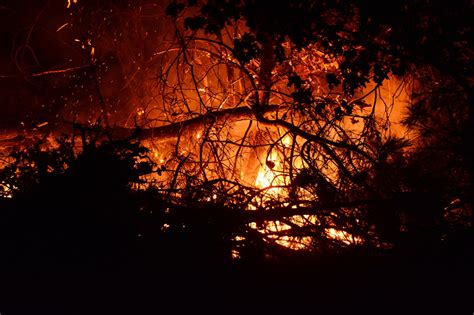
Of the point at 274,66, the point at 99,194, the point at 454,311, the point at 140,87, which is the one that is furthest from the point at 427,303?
the point at 140,87

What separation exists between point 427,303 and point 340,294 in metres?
0.55

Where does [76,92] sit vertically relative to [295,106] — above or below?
above

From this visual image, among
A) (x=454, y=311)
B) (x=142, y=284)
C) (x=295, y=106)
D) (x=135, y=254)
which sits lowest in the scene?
(x=454, y=311)

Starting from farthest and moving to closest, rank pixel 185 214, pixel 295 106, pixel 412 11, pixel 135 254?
pixel 295 106, pixel 412 11, pixel 185 214, pixel 135 254

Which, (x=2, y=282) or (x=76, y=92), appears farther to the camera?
(x=76, y=92)

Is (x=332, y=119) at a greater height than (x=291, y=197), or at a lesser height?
greater

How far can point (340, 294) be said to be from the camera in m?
2.96

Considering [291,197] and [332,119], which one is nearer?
[291,197]

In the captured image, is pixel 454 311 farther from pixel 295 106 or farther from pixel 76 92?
pixel 76 92

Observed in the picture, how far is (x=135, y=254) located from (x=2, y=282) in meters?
0.85

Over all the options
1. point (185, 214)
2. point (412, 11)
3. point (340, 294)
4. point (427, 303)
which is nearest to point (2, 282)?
point (185, 214)

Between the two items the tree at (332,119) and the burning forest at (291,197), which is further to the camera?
the tree at (332,119)

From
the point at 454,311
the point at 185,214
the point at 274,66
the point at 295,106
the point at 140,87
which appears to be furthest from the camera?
the point at 140,87

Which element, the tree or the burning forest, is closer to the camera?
the burning forest
